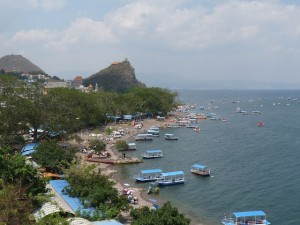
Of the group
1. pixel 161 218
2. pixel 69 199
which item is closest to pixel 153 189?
pixel 69 199

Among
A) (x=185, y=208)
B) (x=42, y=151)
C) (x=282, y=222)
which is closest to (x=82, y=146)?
(x=42, y=151)

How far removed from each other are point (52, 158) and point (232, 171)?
2092 centimetres

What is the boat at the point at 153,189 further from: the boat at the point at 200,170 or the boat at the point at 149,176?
the boat at the point at 200,170

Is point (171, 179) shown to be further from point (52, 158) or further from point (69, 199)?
point (69, 199)

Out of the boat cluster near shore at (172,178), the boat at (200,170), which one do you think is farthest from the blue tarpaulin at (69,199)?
the boat at (200,170)

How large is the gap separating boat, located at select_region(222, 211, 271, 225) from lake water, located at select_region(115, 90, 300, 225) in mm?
1052

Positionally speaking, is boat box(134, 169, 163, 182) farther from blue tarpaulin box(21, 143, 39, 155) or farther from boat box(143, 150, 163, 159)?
blue tarpaulin box(21, 143, 39, 155)

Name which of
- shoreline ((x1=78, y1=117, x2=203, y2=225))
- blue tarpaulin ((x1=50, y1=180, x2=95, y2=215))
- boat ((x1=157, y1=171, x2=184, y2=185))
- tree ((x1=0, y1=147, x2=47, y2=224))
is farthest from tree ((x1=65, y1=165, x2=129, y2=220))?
boat ((x1=157, y1=171, x2=184, y2=185))

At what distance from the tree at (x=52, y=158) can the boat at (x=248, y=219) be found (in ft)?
53.1

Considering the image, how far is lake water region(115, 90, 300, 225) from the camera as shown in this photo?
3250 centimetres

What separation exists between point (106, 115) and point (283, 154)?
39.9 meters

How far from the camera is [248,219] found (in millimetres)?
28766

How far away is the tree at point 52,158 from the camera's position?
3718cm

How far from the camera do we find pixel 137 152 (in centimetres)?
5606
